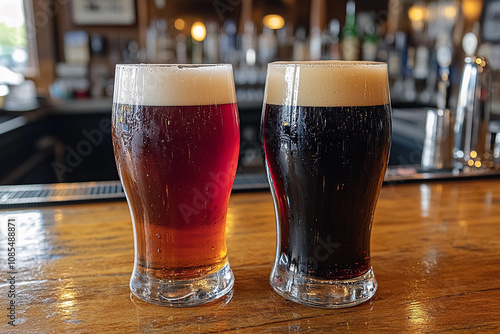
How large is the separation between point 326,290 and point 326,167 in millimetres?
155

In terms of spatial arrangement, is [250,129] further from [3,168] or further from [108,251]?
[108,251]

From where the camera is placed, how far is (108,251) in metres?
0.77

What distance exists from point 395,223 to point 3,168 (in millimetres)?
2227

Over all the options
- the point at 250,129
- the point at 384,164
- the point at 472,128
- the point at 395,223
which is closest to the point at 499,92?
the point at 250,129

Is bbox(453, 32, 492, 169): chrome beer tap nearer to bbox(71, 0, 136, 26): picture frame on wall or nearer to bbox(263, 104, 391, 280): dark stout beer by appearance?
bbox(263, 104, 391, 280): dark stout beer

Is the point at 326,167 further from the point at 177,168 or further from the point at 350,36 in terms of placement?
the point at 350,36

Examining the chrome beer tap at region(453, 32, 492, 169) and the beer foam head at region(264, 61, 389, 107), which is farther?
the chrome beer tap at region(453, 32, 492, 169)

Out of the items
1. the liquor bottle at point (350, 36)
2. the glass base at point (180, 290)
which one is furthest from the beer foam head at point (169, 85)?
the liquor bottle at point (350, 36)

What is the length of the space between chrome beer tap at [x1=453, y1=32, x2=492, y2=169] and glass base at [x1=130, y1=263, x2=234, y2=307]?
97 cm

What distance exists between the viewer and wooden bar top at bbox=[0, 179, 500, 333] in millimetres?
542

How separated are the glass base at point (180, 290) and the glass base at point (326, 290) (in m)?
0.08

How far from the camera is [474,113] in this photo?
4.46 ft

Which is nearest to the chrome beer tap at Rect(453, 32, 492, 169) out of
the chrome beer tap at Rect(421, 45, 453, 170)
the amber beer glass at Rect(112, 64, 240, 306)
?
the chrome beer tap at Rect(421, 45, 453, 170)

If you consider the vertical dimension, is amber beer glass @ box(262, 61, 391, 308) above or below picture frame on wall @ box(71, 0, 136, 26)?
below
